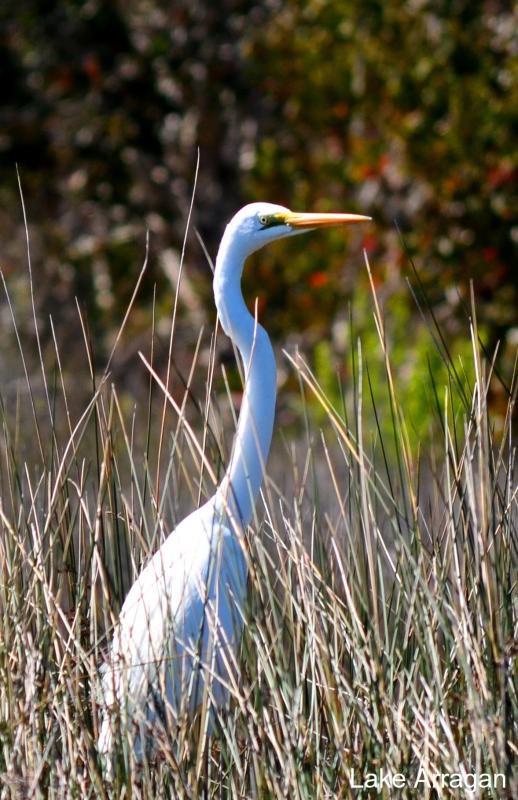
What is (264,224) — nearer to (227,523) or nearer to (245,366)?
(245,366)

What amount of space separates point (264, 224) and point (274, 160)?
11.8ft

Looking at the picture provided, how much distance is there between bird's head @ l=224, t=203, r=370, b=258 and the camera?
7.48ft

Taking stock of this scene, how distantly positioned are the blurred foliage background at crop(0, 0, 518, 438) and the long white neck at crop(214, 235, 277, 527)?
1.84 m

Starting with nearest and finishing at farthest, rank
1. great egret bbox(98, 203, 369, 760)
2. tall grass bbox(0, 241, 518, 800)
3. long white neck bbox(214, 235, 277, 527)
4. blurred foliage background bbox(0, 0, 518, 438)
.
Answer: tall grass bbox(0, 241, 518, 800) < great egret bbox(98, 203, 369, 760) < long white neck bbox(214, 235, 277, 527) < blurred foliage background bbox(0, 0, 518, 438)

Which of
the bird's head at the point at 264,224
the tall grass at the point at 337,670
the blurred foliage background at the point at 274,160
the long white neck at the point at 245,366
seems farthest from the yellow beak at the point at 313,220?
the blurred foliage background at the point at 274,160

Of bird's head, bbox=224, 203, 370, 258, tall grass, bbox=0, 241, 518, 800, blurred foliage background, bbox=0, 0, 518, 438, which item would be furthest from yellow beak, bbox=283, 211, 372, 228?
blurred foliage background, bbox=0, 0, 518, 438

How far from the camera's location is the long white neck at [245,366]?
2.25 metres

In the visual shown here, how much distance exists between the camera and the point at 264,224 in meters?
2.31

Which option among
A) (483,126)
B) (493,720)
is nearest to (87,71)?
(483,126)

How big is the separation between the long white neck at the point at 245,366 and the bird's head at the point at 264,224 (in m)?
0.02

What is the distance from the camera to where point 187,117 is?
6.50m

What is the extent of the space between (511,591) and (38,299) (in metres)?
5.21

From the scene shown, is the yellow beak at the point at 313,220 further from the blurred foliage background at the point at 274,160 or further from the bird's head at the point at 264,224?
the blurred foliage background at the point at 274,160

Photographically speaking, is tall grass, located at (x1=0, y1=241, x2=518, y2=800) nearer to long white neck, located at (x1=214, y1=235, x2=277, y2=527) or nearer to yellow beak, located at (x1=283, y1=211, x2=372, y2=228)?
long white neck, located at (x1=214, y1=235, x2=277, y2=527)
